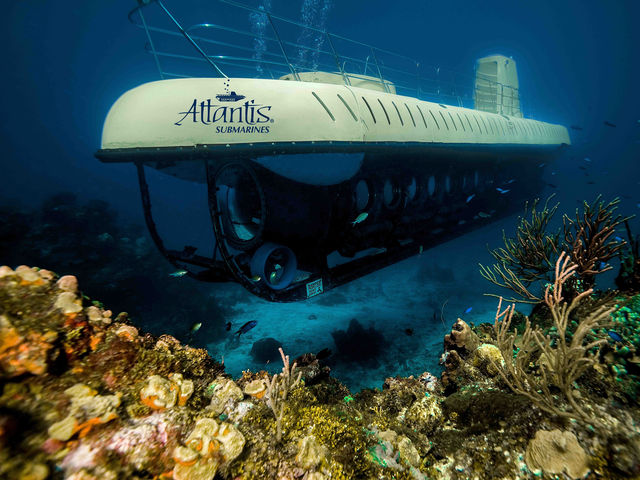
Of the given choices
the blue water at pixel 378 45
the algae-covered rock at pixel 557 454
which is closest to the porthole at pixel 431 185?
the blue water at pixel 378 45

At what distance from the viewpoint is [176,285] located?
1309 centimetres

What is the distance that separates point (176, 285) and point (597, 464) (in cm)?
1431

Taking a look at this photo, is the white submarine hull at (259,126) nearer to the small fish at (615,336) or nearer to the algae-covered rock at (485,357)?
the algae-covered rock at (485,357)

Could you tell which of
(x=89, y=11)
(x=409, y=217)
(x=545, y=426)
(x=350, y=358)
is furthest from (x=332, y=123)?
(x=89, y=11)

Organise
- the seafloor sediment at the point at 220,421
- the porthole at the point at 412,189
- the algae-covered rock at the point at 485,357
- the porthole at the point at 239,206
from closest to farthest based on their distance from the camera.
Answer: the seafloor sediment at the point at 220,421 → the algae-covered rock at the point at 485,357 → the porthole at the point at 239,206 → the porthole at the point at 412,189

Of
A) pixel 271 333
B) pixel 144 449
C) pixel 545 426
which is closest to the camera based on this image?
pixel 144 449

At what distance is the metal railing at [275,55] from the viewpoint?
3.55 m

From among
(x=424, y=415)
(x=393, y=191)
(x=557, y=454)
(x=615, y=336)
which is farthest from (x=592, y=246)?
(x=393, y=191)

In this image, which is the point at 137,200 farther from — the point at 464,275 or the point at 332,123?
the point at 332,123

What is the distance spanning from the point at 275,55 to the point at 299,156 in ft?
5.74

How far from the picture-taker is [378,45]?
5925 centimetres

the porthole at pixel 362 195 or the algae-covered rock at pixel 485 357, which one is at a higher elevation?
the porthole at pixel 362 195

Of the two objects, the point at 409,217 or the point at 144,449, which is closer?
the point at 144,449

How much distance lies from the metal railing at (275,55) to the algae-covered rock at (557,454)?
3.74 meters
